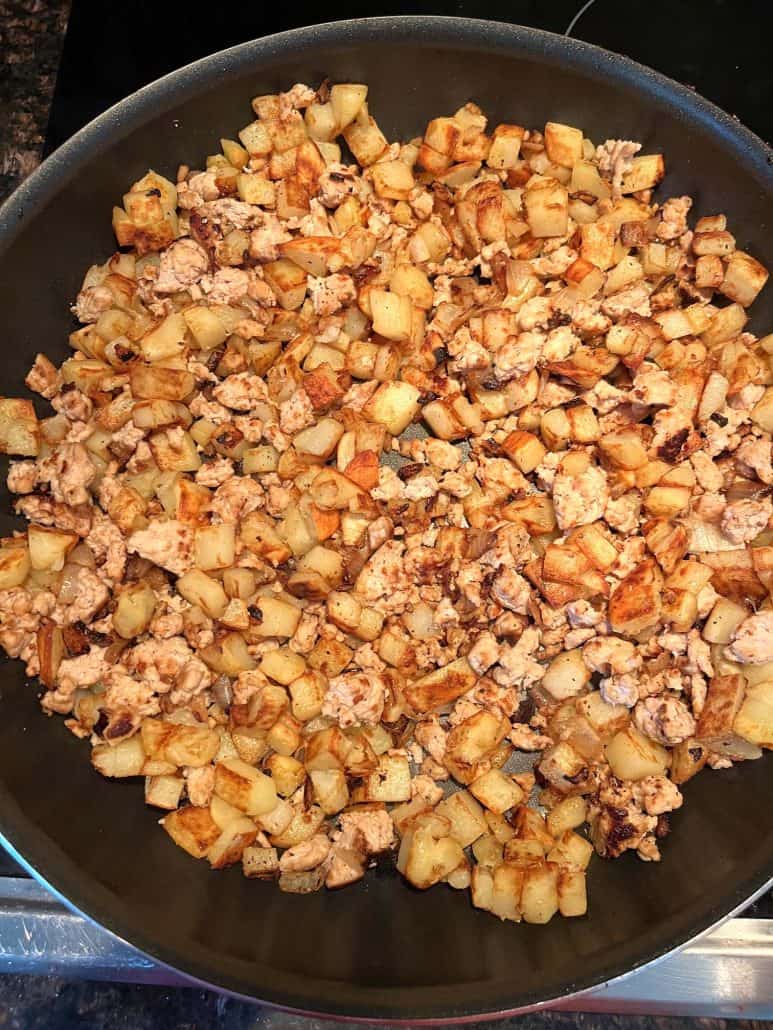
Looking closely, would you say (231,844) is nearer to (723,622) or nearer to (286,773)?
(286,773)

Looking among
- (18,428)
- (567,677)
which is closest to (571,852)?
(567,677)

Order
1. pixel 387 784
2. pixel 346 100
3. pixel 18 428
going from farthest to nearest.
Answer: pixel 346 100 < pixel 18 428 < pixel 387 784

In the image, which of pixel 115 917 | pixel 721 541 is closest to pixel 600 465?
pixel 721 541

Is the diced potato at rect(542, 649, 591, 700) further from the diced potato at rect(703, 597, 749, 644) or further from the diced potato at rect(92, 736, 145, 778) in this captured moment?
the diced potato at rect(92, 736, 145, 778)

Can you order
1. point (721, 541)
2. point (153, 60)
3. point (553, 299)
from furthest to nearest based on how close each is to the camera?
point (153, 60), point (553, 299), point (721, 541)

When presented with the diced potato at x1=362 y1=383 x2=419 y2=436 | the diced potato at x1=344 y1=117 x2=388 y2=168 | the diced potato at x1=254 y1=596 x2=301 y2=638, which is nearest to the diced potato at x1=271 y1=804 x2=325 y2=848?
the diced potato at x1=254 y1=596 x2=301 y2=638

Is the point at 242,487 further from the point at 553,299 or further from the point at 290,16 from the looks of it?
the point at 290,16
